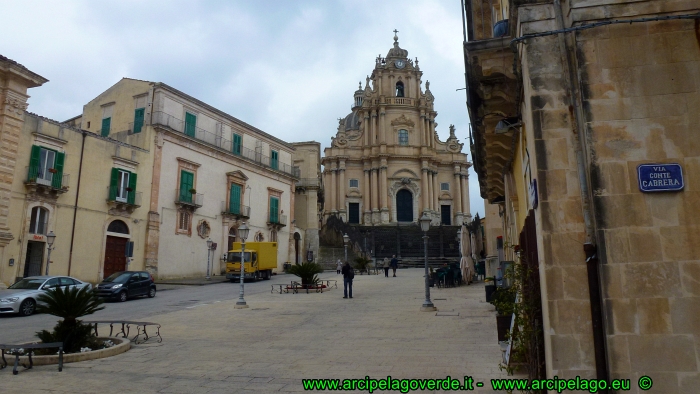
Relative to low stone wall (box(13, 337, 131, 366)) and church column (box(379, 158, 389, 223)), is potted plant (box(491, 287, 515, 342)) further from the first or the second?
church column (box(379, 158, 389, 223))

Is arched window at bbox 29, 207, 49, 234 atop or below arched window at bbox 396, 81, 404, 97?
below

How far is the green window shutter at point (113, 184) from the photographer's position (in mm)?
25453

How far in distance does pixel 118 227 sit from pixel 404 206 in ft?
107

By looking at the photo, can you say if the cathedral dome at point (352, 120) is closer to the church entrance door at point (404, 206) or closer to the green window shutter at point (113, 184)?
the church entrance door at point (404, 206)

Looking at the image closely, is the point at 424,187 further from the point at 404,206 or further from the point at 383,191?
the point at 383,191

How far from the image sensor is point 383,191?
52250 mm

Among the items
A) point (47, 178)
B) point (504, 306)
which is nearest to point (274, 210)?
point (47, 178)

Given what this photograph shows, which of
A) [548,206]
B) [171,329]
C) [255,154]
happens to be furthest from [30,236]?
[548,206]

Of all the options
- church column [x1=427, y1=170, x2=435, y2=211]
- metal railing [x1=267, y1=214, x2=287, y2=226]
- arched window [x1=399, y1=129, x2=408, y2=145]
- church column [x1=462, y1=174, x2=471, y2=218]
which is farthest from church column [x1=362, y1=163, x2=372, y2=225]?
metal railing [x1=267, y1=214, x2=287, y2=226]

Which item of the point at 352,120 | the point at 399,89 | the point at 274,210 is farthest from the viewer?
the point at 352,120

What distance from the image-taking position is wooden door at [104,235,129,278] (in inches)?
1003

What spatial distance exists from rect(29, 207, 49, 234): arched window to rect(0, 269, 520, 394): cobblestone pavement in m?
11.8

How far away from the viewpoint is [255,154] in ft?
120

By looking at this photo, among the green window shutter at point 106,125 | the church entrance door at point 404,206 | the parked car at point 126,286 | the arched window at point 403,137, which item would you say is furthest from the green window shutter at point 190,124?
the arched window at point 403,137
